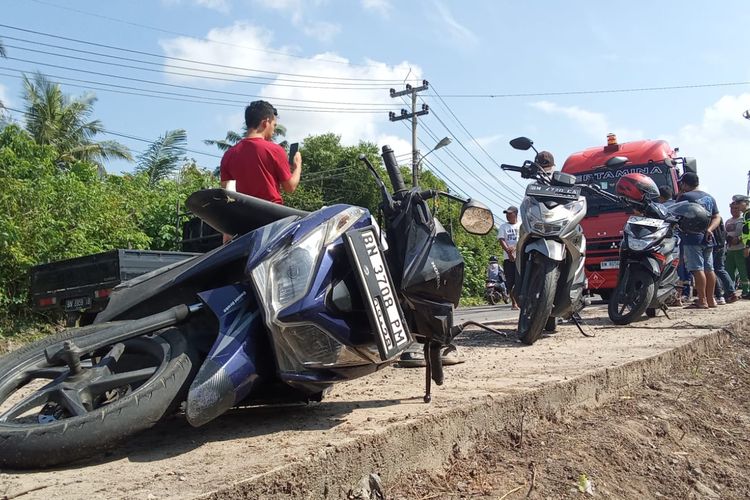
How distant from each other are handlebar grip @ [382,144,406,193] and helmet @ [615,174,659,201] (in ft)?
16.5

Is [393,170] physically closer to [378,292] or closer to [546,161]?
[378,292]

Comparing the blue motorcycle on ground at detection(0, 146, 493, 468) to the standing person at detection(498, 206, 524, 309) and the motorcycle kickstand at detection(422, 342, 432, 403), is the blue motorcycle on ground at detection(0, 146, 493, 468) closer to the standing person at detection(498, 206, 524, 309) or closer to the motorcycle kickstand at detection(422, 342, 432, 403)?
the motorcycle kickstand at detection(422, 342, 432, 403)

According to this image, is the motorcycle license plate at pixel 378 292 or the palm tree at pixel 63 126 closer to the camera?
the motorcycle license plate at pixel 378 292

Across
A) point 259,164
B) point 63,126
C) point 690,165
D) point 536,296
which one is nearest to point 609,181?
point 690,165

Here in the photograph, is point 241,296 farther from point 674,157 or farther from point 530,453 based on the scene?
point 674,157

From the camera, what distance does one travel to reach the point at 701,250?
342 inches

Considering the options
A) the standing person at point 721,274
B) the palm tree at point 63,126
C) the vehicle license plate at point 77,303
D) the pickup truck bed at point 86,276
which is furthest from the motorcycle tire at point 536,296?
the palm tree at point 63,126

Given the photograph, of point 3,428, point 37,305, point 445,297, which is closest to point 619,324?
point 445,297

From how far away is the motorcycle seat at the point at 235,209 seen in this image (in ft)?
8.97

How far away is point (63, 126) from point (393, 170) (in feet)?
90.1

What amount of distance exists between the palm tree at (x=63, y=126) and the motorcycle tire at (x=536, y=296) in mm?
22528

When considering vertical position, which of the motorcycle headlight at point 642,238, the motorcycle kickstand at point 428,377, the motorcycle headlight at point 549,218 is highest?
the motorcycle headlight at point 549,218

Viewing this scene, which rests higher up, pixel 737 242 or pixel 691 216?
pixel 691 216

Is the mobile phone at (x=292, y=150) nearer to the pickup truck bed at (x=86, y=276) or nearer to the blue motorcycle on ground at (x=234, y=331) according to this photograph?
the blue motorcycle on ground at (x=234, y=331)
